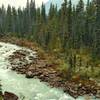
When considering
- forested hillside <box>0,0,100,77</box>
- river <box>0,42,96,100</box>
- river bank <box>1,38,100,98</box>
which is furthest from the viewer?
forested hillside <box>0,0,100,77</box>

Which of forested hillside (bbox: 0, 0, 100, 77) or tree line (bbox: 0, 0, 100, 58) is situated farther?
tree line (bbox: 0, 0, 100, 58)

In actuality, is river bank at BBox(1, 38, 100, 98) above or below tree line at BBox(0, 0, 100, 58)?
below

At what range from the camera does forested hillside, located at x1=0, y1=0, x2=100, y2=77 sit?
64125mm

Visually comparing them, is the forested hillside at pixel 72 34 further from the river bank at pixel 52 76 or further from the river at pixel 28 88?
the river at pixel 28 88

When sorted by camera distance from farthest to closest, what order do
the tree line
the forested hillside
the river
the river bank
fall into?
the tree line < the forested hillside < the river bank < the river

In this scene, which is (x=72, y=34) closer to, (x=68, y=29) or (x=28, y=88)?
(x=68, y=29)

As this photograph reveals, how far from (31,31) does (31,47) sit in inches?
1270

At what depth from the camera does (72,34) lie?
3258 inches

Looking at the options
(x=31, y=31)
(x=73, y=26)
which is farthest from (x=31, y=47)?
(x=31, y=31)

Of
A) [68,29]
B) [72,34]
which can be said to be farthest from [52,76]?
[72,34]

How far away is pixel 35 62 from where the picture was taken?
A: 63062 mm

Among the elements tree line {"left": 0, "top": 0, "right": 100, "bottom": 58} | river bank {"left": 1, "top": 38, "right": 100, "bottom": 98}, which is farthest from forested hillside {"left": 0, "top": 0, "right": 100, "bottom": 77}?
river bank {"left": 1, "top": 38, "right": 100, "bottom": 98}

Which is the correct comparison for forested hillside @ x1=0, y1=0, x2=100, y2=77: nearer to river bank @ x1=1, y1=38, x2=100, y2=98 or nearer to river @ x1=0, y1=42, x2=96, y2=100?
river bank @ x1=1, y1=38, x2=100, y2=98

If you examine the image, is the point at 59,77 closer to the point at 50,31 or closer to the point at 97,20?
the point at 97,20
